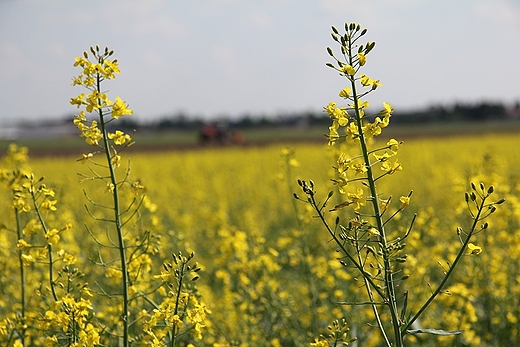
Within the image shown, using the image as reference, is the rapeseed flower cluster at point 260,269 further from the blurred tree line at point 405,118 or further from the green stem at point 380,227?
the blurred tree line at point 405,118

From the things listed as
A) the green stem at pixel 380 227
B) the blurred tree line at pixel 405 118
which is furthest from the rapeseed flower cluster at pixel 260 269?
the blurred tree line at pixel 405 118

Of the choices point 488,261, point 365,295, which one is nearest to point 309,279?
point 365,295

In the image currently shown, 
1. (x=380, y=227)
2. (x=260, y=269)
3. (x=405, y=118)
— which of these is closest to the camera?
(x=380, y=227)

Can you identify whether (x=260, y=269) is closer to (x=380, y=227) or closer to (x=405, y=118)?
(x=380, y=227)

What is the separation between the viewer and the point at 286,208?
915cm

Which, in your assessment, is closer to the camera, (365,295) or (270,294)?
(270,294)

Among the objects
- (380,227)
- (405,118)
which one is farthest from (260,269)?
(405,118)

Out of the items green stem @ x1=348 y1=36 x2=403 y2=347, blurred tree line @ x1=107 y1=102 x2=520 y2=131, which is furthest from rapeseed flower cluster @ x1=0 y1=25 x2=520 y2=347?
blurred tree line @ x1=107 y1=102 x2=520 y2=131

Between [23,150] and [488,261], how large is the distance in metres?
2.63

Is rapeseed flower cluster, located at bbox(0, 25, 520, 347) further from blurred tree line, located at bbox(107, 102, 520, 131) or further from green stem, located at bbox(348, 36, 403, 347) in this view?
blurred tree line, located at bbox(107, 102, 520, 131)

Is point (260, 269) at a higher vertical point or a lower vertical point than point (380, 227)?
lower

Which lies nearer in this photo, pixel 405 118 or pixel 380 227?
pixel 380 227

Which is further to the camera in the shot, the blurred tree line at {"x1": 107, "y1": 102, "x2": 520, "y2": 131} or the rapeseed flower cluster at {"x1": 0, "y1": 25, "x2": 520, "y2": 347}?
the blurred tree line at {"x1": 107, "y1": 102, "x2": 520, "y2": 131}

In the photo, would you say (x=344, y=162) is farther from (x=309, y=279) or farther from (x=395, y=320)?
(x=309, y=279)
